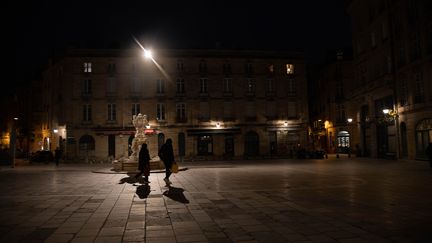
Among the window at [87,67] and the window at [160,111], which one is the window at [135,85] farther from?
the window at [87,67]

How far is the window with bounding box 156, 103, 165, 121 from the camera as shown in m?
47.4

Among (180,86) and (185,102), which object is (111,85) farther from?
(185,102)

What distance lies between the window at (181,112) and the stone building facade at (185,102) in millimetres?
126

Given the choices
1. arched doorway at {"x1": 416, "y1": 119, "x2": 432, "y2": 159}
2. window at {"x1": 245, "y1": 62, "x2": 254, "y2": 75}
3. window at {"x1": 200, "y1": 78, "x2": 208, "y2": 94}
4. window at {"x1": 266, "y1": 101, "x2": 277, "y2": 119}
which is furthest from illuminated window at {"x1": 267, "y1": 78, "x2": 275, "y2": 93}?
arched doorway at {"x1": 416, "y1": 119, "x2": 432, "y2": 159}

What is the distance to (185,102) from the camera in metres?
47.9

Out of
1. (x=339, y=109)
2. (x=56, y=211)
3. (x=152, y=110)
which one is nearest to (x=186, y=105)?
(x=152, y=110)

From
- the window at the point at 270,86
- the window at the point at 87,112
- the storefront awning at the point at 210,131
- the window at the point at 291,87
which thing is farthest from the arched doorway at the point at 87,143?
the window at the point at 291,87

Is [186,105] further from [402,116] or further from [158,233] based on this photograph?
[158,233]

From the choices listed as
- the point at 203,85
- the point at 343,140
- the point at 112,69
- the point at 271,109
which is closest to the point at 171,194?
the point at 203,85

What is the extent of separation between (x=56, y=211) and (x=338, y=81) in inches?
2047

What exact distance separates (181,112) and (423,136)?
27846 mm

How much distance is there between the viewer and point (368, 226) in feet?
24.1

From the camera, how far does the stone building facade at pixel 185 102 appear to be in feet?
152

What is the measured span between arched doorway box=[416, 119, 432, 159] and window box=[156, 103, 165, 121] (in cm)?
2865
